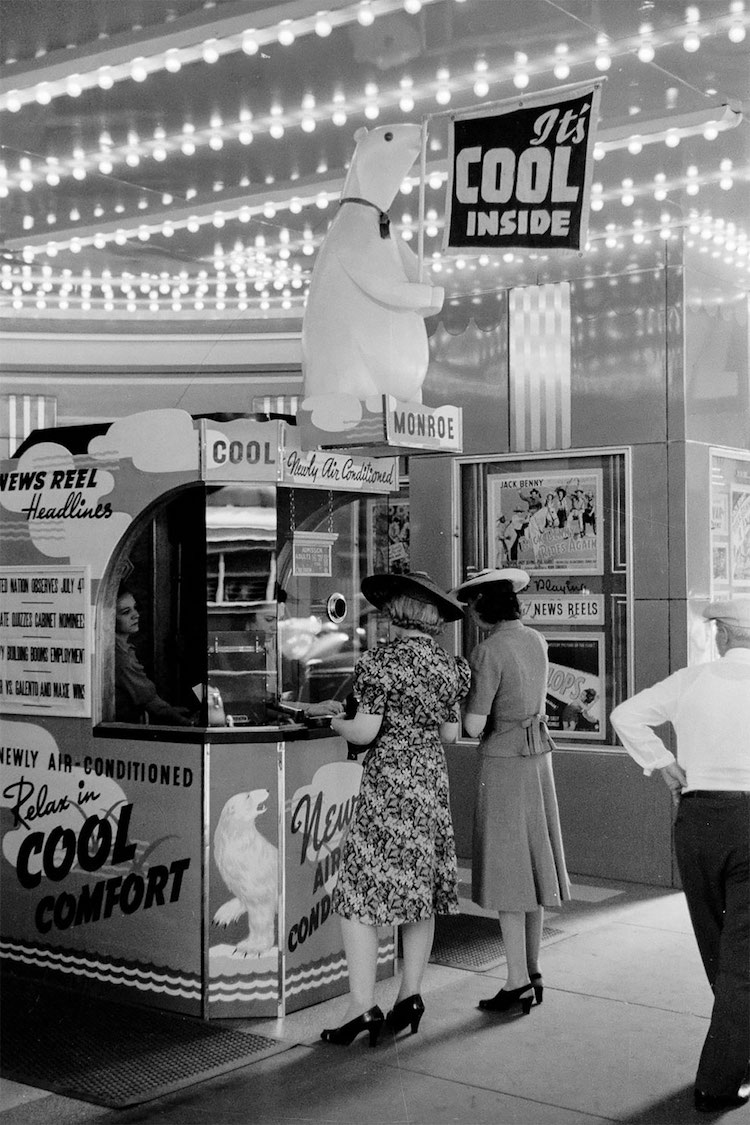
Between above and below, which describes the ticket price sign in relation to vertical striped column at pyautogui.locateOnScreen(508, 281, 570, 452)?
below

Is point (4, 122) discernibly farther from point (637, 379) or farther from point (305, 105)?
point (637, 379)

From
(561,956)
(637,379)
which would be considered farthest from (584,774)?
(637,379)

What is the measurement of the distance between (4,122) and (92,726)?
2.60 meters

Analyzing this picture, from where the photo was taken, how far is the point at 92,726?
479 centimetres

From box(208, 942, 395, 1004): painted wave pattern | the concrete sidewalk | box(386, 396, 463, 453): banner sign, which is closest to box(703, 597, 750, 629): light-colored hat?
box(386, 396, 463, 453): banner sign

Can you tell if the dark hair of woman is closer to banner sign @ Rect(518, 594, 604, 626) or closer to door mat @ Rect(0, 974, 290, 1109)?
door mat @ Rect(0, 974, 290, 1109)

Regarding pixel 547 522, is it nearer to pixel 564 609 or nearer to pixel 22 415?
pixel 564 609

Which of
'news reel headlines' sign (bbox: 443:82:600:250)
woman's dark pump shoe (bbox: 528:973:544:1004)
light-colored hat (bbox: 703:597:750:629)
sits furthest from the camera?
woman's dark pump shoe (bbox: 528:973:544:1004)

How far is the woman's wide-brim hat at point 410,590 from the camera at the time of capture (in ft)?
14.0

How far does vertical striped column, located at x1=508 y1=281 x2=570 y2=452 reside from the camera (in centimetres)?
684

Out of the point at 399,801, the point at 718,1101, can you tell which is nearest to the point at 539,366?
the point at 399,801

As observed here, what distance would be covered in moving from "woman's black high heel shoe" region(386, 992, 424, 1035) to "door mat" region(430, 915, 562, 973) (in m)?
0.76

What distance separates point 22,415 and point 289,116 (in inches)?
154

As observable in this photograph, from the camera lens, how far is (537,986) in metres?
4.55
